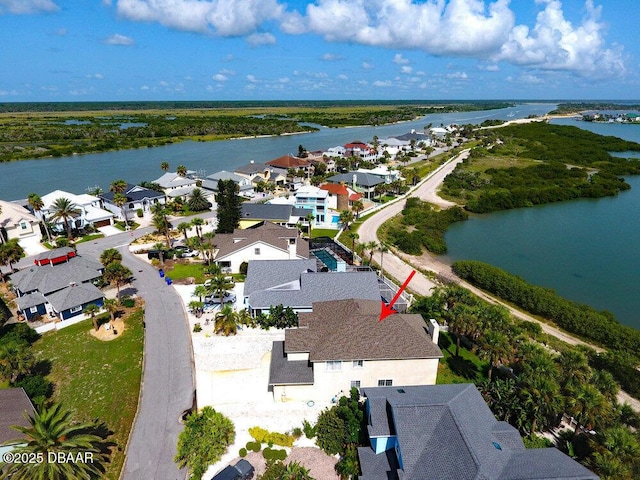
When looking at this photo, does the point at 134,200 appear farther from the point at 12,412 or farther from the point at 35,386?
the point at 12,412

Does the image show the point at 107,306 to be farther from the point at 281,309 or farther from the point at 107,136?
the point at 107,136

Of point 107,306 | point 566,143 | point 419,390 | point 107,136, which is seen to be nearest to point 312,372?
point 419,390

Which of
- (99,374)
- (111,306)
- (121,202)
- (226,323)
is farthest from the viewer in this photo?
(121,202)

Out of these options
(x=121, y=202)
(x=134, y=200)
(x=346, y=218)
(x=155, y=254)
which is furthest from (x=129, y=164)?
(x=346, y=218)

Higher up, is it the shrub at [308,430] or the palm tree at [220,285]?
the palm tree at [220,285]

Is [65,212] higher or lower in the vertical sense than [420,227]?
higher

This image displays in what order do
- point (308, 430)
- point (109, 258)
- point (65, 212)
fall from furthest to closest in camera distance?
point (65, 212), point (109, 258), point (308, 430)

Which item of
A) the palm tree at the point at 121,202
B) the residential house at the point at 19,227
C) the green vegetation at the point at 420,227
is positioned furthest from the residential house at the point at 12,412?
the green vegetation at the point at 420,227

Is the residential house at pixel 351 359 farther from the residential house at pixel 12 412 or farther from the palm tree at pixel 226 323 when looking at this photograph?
the residential house at pixel 12 412
